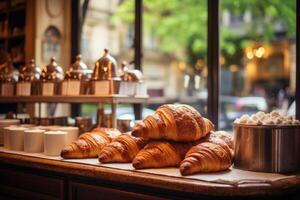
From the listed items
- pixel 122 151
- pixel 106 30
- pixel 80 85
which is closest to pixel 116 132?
pixel 122 151

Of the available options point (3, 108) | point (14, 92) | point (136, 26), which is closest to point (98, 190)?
point (14, 92)

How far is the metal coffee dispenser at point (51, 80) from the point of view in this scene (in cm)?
293

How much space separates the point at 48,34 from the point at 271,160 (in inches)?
119

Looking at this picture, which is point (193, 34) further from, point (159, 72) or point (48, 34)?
point (48, 34)

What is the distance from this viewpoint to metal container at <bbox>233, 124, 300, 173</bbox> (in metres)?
1.75

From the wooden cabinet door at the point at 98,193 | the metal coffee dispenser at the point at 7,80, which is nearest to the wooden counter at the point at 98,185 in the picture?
the wooden cabinet door at the point at 98,193

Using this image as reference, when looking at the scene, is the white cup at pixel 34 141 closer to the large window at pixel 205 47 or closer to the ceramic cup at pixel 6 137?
the ceramic cup at pixel 6 137

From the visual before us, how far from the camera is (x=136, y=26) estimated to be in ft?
11.7

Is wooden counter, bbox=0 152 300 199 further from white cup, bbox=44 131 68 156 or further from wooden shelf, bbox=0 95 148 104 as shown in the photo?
wooden shelf, bbox=0 95 148 104

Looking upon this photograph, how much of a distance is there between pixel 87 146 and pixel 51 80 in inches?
39.8

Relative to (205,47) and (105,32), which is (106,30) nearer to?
(105,32)

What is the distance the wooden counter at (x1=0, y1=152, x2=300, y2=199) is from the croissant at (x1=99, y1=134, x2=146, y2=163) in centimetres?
10

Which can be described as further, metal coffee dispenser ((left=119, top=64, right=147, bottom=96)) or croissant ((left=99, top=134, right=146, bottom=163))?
metal coffee dispenser ((left=119, top=64, right=147, bottom=96))

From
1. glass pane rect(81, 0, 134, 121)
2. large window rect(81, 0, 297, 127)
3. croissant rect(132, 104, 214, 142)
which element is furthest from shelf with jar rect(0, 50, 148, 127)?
large window rect(81, 0, 297, 127)
